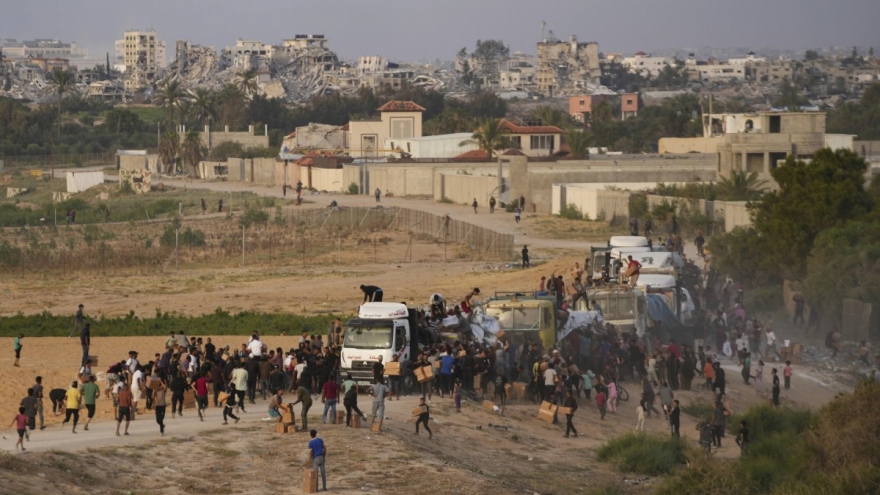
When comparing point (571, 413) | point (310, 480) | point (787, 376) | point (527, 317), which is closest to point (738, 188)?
point (787, 376)

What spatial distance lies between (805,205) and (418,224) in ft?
73.4

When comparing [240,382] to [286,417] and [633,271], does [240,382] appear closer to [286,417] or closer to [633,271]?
[286,417]

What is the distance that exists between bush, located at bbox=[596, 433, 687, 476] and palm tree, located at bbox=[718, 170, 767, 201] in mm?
34472

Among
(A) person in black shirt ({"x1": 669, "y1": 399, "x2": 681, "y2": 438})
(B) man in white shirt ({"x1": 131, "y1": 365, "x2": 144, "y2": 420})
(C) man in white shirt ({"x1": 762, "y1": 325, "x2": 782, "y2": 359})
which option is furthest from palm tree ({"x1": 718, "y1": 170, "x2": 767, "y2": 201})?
(B) man in white shirt ({"x1": 131, "y1": 365, "x2": 144, "y2": 420})

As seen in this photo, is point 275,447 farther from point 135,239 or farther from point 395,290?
point 135,239

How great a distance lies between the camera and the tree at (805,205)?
4472 cm

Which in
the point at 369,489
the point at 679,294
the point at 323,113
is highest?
the point at 323,113

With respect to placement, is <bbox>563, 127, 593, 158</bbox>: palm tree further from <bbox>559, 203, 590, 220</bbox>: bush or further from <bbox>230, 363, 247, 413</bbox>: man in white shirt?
<bbox>230, 363, 247, 413</bbox>: man in white shirt

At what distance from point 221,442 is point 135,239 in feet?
135

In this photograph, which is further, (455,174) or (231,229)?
(455,174)

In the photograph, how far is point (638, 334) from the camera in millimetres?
33281

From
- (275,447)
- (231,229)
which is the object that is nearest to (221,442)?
(275,447)

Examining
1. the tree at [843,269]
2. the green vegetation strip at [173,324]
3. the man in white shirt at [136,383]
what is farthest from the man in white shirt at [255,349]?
the tree at [843,269]

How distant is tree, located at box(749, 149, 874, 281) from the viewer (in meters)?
44.7
